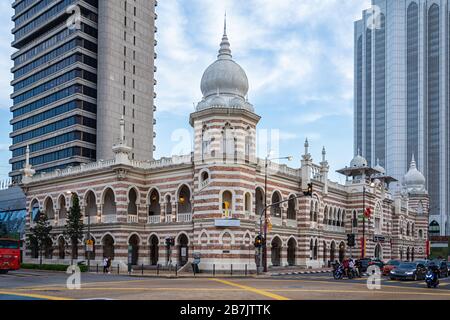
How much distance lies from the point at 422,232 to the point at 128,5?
65.2 meters

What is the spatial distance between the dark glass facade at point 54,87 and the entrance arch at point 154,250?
1629 inches

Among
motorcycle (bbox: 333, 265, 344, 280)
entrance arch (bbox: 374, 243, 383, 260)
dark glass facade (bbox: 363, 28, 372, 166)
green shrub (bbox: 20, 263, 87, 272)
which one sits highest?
dark glass facade (bbox: 363, 28, 372, 166)

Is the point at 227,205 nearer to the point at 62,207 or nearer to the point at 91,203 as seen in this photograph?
the point at 91,203

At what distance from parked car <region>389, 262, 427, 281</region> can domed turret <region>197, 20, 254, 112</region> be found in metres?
19.3

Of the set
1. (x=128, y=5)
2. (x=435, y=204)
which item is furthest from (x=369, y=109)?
(x=128, y=5)

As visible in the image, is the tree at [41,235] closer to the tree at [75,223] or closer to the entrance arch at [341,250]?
the tree at [75,223]

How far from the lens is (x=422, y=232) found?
318 ft

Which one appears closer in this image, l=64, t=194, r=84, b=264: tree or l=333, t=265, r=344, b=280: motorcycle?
l=333, t=265, r=344, b=280: motorcycle

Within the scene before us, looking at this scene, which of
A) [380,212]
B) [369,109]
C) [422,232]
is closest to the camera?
[380,212]

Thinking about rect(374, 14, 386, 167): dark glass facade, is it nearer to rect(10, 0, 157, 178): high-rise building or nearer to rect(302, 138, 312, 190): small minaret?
rect(10, 0, 157, 178): high-rise building

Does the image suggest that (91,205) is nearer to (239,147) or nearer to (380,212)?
(239,147)

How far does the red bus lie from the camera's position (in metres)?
45.0

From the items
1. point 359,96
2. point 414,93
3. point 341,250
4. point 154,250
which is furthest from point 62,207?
point 359,96

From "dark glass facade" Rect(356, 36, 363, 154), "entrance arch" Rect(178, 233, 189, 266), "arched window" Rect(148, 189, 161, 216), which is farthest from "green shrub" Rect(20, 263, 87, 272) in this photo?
"dark glass facade" Rect(356, 36, 363, 154)
